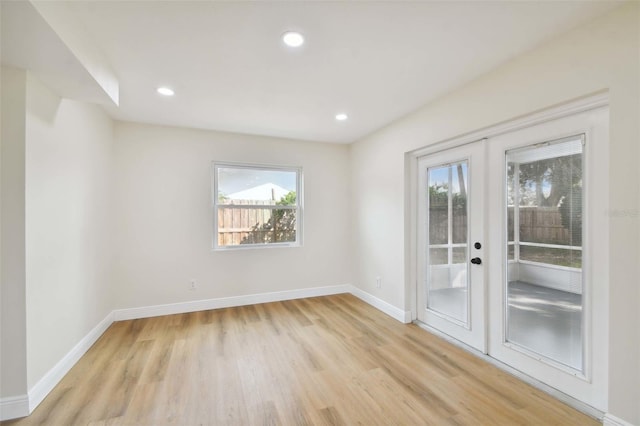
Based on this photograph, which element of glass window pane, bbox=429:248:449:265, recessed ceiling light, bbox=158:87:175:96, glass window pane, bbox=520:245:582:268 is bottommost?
glass window pane, bbox=429:248:449:265

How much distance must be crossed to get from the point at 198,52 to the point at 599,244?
3.14 metres

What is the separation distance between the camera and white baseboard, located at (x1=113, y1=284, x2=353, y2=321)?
3574 mm

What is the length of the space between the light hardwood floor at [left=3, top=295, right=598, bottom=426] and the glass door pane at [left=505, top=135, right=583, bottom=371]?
1.45 ft

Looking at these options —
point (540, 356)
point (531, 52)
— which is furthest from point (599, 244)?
point (531, 52)

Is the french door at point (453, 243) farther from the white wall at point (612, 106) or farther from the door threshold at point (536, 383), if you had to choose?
the white wall at point (612, 106)

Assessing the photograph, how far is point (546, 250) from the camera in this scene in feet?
7.10

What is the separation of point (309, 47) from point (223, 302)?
137 inches

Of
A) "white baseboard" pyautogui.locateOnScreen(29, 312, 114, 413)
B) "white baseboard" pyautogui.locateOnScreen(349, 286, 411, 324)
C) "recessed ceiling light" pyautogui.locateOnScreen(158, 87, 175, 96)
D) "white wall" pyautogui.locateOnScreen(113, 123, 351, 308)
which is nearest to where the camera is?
"white baseboard" pyautogui.locateOnScreen(29, 312, 114, 413)

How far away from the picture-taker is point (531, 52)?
206cm

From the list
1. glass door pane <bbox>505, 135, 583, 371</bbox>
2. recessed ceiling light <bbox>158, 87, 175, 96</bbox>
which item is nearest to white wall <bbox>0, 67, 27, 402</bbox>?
recessed ceiling light <bbox>158, 87, 175, 96</bbox>

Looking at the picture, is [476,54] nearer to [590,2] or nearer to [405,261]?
[590,2]

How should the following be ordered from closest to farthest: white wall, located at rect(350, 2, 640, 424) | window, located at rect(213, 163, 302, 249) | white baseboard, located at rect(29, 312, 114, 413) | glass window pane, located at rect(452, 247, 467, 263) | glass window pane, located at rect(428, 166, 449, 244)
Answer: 1. white wall, located at rect(350, 2, 640, 424)
2. white baseboard, located at rect(29, 312, 114, 413)
3. glass window pane, located at rect(452, 247, 467, 263)
4. glass window pane, located at rect(428, 166, 449, 244)
5. window, located at rect(213, 163, 302, 249)

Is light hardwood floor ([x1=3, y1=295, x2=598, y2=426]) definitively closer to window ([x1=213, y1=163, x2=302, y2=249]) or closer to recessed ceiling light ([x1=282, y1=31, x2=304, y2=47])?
window ([x1=213, y1=163, x2=302, y2=249])

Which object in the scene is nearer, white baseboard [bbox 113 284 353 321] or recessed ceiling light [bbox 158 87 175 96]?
recessed ceiling light [bbox 158 87 175 96]
